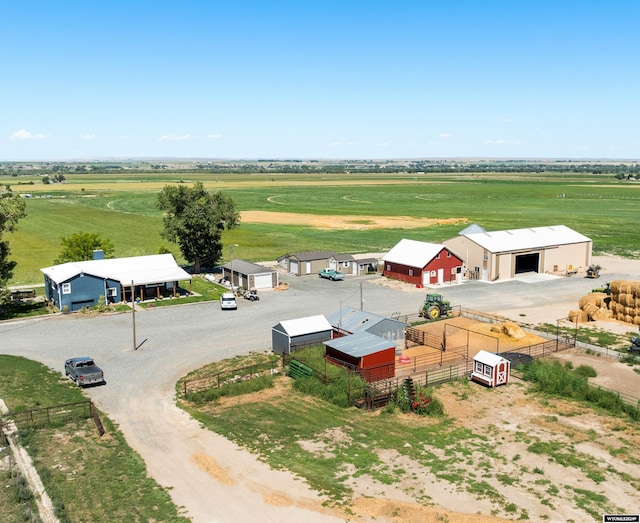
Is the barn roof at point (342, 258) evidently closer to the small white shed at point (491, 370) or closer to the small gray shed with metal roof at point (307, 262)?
the small gray shed with metal roof at point (307, 262)

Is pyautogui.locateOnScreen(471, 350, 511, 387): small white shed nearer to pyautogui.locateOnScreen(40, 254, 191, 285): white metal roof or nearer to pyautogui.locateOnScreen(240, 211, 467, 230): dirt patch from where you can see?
pyautogui.locateOnScreen(40, 254, 191, 285): white metal roof

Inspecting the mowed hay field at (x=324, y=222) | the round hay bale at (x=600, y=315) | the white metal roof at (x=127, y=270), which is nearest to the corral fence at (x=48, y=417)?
the white metal roof at (x=127, y=270)

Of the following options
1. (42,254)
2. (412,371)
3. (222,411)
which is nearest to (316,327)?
(412,371)

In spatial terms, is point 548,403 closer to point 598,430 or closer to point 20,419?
point 598,430

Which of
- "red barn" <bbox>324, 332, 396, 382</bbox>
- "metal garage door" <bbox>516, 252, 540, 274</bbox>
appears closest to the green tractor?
"red barn" <bbox>324, 332, 396, 382</bbox>

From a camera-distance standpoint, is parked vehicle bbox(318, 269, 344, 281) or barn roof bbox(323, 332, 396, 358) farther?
parked vehicle bbox(318, 269, 344, 281)

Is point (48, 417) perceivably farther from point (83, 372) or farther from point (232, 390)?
point (232, 390)
